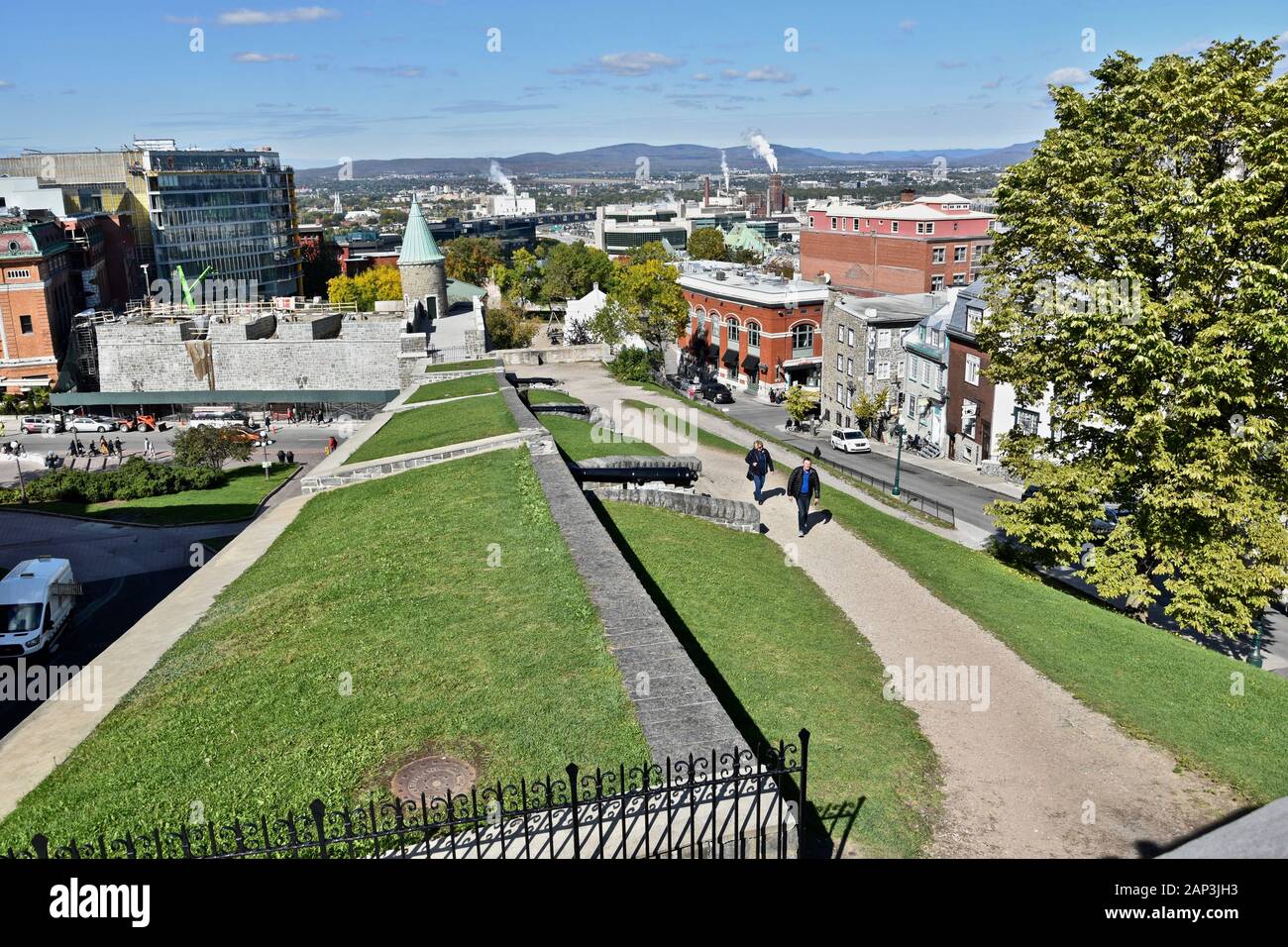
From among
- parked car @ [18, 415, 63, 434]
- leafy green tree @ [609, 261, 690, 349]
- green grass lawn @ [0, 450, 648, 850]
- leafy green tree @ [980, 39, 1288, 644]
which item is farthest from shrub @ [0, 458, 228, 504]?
leafy green tree @ [609, 261, 690, 349]

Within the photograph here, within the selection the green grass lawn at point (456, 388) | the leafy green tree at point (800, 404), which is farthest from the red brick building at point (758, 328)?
the green grass lawn at point (456, 388)

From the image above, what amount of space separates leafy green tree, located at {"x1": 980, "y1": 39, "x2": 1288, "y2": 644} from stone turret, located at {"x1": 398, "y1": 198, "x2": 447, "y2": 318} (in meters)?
51.3

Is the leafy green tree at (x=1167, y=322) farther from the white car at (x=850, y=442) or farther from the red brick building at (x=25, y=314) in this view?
the red brick building at (x=25, y=314)

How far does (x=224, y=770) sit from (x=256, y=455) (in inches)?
1642

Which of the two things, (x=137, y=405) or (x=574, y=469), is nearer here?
(x=574, y=469)

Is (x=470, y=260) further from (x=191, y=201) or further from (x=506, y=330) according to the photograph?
(x=506, y=330)

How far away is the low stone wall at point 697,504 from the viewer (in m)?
21.6

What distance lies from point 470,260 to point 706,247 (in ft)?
104

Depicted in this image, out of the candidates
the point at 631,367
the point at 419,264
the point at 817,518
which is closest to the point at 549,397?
the point at 631,367

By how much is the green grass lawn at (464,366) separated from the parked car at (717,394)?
958 inches

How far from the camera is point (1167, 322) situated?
1755 centimetres
